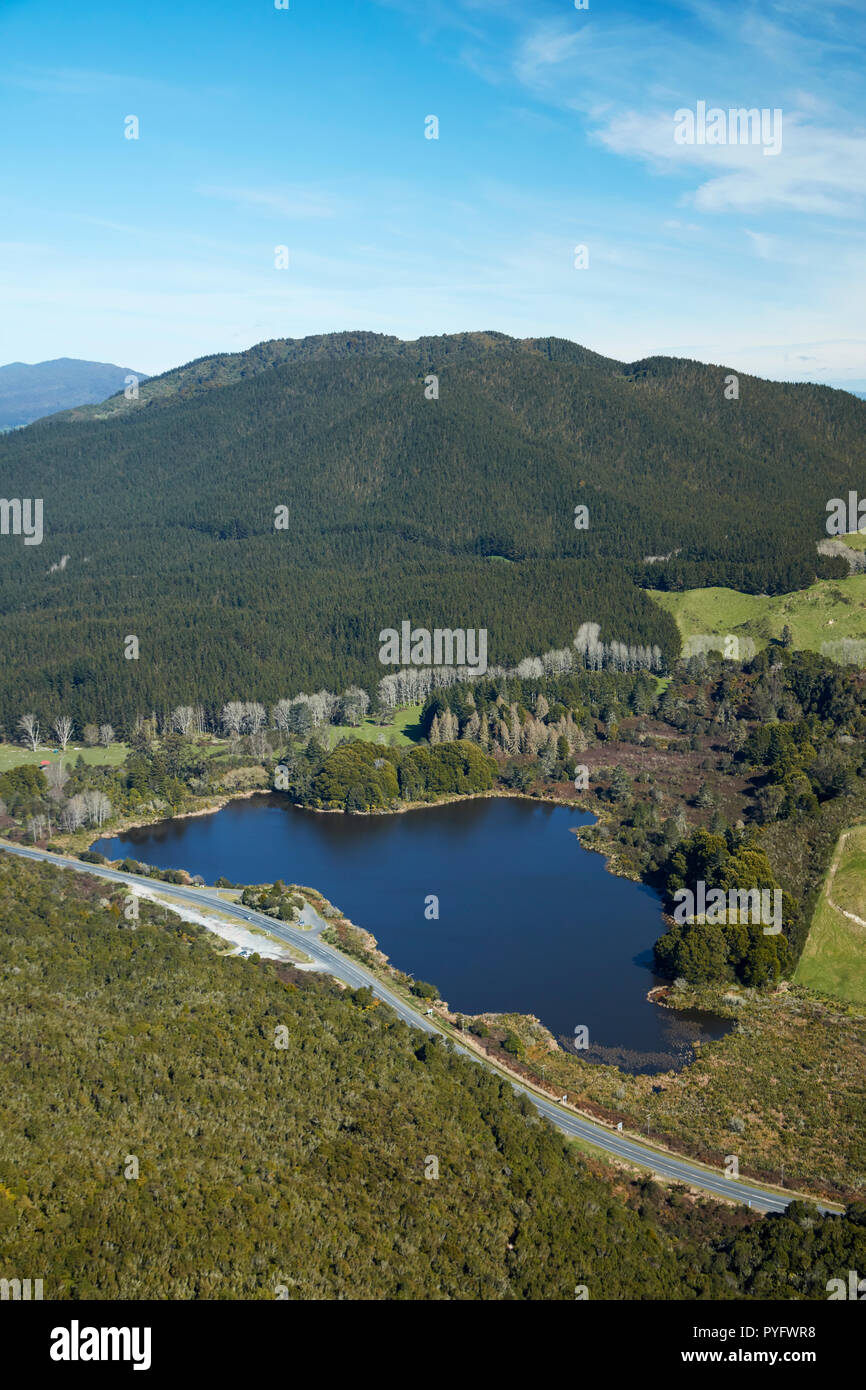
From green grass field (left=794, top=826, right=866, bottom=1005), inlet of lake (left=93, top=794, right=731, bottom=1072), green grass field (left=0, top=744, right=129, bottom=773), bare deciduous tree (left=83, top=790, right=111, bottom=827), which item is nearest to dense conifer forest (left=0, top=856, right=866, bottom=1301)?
inlet of lake (left=93, top=794, right=731, bottom=1072)

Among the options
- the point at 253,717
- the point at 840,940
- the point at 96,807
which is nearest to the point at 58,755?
the point at 96,807

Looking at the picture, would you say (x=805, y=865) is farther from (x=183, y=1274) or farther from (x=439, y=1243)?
(x=183, y=1274)

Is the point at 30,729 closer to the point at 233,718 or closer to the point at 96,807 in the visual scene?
the point at 233,718

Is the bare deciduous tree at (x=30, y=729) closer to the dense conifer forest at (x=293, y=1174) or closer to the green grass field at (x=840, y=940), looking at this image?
the dense conifer forest at (x=293, y=1174)

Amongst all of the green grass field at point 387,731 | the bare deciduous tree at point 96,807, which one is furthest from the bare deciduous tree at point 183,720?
the bare deciduous tree at point 96,807

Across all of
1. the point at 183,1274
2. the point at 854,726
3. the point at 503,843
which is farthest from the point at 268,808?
the point at 183,1274

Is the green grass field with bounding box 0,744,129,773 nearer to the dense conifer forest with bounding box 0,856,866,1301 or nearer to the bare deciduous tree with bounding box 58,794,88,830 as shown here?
the bare deciduous tree with bounding box 58,794,88,830
